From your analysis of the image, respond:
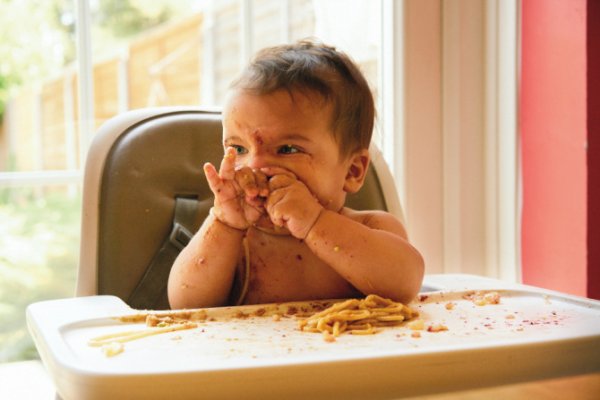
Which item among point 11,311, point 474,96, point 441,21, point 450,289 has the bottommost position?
point 11,311

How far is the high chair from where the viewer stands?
1067 mm

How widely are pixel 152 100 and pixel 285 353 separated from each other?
5.37ft

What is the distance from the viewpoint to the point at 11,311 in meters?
1.75

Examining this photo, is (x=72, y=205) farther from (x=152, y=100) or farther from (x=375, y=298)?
(x=375, y=298)

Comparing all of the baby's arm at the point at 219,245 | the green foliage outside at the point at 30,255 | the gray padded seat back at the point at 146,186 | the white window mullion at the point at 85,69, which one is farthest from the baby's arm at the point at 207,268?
the green foliage outside at the point at 30,255

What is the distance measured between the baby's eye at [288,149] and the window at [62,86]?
2.66 ft

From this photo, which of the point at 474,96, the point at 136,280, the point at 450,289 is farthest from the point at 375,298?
the point at 474,96

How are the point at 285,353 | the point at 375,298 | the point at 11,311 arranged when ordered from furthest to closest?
the point at 11,311 < the point at 375,298 < the point at 285,353

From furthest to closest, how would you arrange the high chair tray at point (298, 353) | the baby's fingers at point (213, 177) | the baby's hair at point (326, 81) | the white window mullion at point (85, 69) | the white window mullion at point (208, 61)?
the white window mullion at point (208, 61) → the white window mullion at point (85, 69) → the baby's hair at point (326, 81) → the baby's fingers at point (213, 177) → the high chair tray at point (298, 353)

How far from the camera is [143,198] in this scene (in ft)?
3.64

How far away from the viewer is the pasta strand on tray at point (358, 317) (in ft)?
2.44

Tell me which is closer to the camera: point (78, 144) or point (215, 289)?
point (215, 289)

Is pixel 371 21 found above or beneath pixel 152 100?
above

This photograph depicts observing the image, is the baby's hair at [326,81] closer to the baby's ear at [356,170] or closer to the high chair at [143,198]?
the baby's ear at [356,170]
